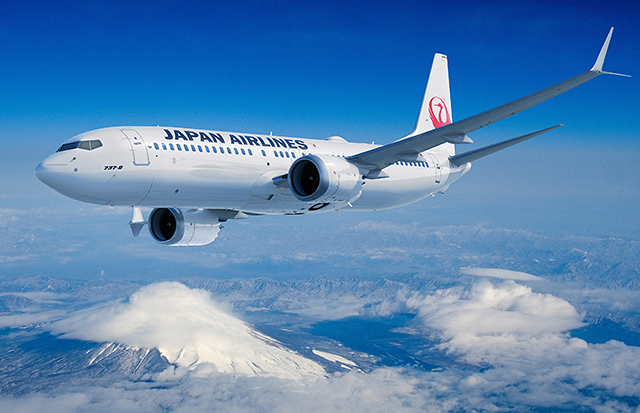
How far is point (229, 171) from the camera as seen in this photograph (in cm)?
2516

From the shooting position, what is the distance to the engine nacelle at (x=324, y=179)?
2556 cm

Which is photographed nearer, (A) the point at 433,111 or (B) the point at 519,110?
(B) the point at 519,110

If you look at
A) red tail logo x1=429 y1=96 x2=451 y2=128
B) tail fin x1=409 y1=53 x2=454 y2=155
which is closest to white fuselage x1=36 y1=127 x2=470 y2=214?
tail fin x1=409 y1=53 x2=454 y2=155

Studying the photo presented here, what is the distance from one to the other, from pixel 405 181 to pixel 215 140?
13932mm

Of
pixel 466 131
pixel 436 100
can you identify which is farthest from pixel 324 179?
pixel 436 100

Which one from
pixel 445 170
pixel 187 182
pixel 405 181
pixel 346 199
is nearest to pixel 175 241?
pixel 187 182

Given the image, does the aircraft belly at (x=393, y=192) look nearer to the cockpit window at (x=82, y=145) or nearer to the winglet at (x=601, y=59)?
the winglet at (x=601, y=59)

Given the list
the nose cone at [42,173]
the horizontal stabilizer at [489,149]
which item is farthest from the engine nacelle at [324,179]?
the nose cone at [42,173]

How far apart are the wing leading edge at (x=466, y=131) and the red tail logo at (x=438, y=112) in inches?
459

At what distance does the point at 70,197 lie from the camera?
72.9ft

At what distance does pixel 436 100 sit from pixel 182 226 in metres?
24.7

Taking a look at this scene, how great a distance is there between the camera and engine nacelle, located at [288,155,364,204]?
83.9 feet

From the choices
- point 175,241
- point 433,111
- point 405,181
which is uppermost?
point 433,111

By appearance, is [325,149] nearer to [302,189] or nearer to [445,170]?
[302,189]
